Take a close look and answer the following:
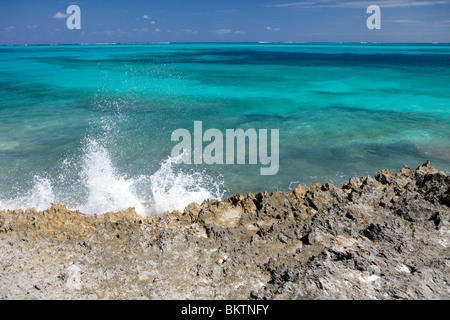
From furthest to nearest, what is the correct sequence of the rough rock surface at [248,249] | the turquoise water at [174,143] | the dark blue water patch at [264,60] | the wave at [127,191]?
1. the dark blue water patch at [264,60]
2. the turquoise water at [174,143]
3. the wave at [127,191]
4. the rough rock surface at [248,249]

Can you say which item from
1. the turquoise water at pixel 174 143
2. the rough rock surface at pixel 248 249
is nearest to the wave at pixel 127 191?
the turquoise water at pixel 174 143

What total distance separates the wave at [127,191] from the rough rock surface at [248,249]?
1918 millimetres

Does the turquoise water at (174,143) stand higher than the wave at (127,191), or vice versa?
the turquoise water at (174,143)

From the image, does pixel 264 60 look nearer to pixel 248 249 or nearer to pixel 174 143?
pixel 174 143

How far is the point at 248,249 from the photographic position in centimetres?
558

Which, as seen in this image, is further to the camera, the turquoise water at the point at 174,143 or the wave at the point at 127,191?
the turquoise water at the point at 174,143

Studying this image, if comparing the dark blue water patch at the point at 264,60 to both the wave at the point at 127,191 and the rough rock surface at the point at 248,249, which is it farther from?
the rough rock surface at the point at 248,249

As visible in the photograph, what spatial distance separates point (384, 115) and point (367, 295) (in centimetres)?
1709

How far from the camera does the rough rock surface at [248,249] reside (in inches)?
185

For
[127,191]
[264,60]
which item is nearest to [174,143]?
[127,191]

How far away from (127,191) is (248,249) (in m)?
5.30

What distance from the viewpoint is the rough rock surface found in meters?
4.70

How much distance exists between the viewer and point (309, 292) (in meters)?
4.58
